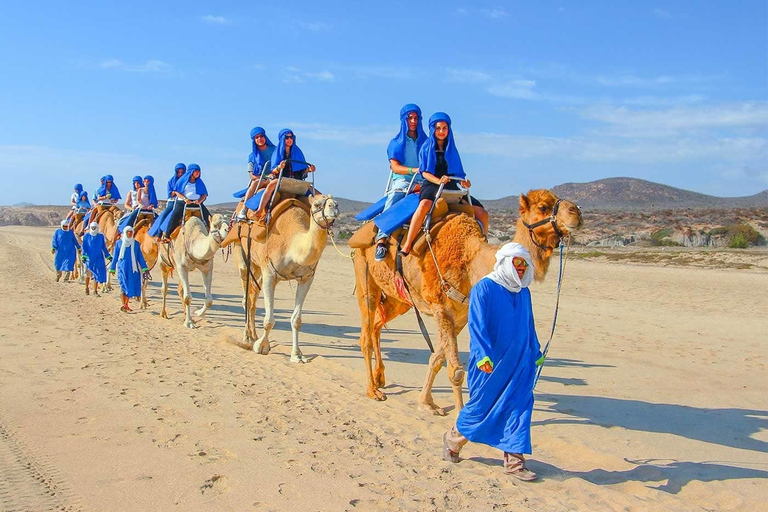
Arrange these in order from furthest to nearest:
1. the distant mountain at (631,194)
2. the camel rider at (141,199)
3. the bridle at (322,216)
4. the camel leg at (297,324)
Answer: the distant mountain at (631,194) < the camel rider at (141,199) < the camel leg at (297,324) < the bridle at (322,216)

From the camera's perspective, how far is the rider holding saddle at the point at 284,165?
11516mm

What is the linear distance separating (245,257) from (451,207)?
5.52 m

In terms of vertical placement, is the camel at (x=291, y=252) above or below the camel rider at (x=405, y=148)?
below

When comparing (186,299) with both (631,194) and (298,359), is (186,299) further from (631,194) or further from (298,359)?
(631,194)

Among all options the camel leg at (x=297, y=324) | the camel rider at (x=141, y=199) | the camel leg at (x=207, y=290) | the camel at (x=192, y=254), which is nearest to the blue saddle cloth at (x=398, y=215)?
the camel leg at (x=297, y=324)

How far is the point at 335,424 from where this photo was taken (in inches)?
286

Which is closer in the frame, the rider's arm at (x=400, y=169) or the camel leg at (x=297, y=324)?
the rider's arm at (x=400, y=169)

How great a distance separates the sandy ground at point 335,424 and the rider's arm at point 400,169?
2.75 m

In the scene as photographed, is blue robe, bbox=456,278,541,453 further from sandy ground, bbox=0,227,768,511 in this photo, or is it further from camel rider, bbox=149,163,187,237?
camel rider, bbox=149,163,187,237

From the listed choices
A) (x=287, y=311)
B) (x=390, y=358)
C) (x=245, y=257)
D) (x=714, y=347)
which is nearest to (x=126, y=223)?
(x=287, y=311)

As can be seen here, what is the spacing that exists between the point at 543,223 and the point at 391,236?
2.32 m

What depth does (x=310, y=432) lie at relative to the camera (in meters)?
6.96

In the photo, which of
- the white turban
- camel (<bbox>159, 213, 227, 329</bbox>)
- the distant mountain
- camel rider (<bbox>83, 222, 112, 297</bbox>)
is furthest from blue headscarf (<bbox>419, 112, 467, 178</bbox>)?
the distant mountain

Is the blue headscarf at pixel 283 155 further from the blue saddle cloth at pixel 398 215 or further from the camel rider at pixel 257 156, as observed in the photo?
the blue saddle cloth at pixel 398 215
